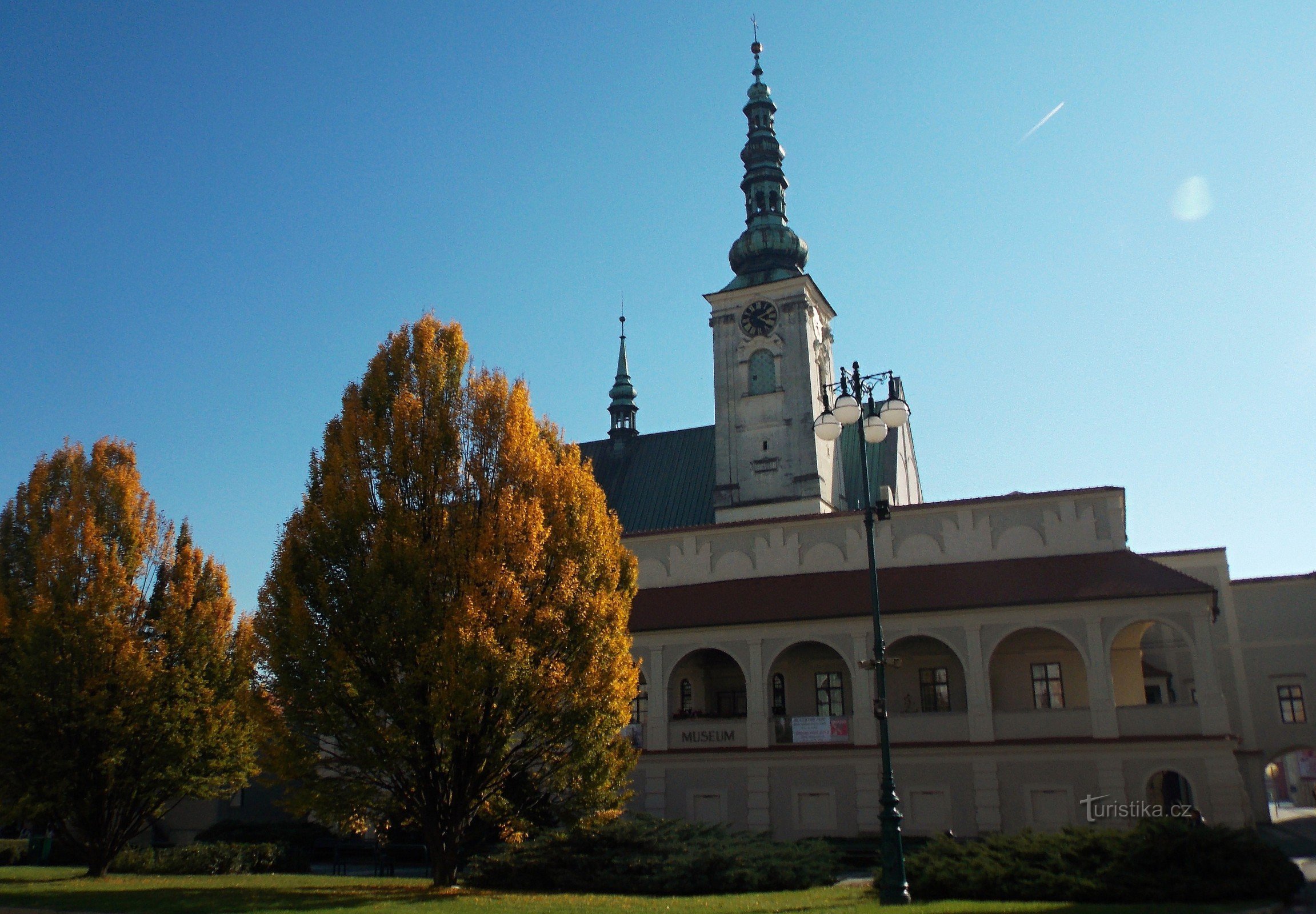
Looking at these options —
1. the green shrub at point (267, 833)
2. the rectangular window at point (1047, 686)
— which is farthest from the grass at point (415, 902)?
the rectangular window at point (1047, 686)

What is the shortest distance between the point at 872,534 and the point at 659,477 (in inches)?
1578

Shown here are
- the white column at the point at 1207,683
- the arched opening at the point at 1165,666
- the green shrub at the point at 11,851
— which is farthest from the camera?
the arched opening at the point at 1165,666

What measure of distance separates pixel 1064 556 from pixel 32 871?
28.0 m

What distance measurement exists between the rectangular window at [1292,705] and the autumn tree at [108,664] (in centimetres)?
3485

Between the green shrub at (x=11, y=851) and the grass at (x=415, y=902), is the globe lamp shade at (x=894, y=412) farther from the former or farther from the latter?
the green shrub at (x=11, y=851)

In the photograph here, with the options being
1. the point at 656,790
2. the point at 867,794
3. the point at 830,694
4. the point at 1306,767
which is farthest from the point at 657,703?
the point at 1306,767

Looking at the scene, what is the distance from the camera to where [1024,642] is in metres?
30.0

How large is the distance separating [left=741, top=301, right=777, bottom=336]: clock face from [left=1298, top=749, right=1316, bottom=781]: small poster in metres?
50.3

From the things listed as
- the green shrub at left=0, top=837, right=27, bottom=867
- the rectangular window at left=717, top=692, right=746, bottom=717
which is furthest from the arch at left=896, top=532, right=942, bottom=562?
the green shrub at left=0, top=837, right=27, bottom=867

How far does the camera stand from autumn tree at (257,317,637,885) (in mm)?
17453

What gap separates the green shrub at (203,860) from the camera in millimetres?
24312

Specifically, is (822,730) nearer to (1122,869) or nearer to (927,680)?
(927,680)

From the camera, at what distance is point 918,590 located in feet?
97.1

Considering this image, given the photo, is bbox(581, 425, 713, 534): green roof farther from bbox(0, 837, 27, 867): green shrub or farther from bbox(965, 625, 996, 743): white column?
bbox(0, 837, 27, 867): green shrub
